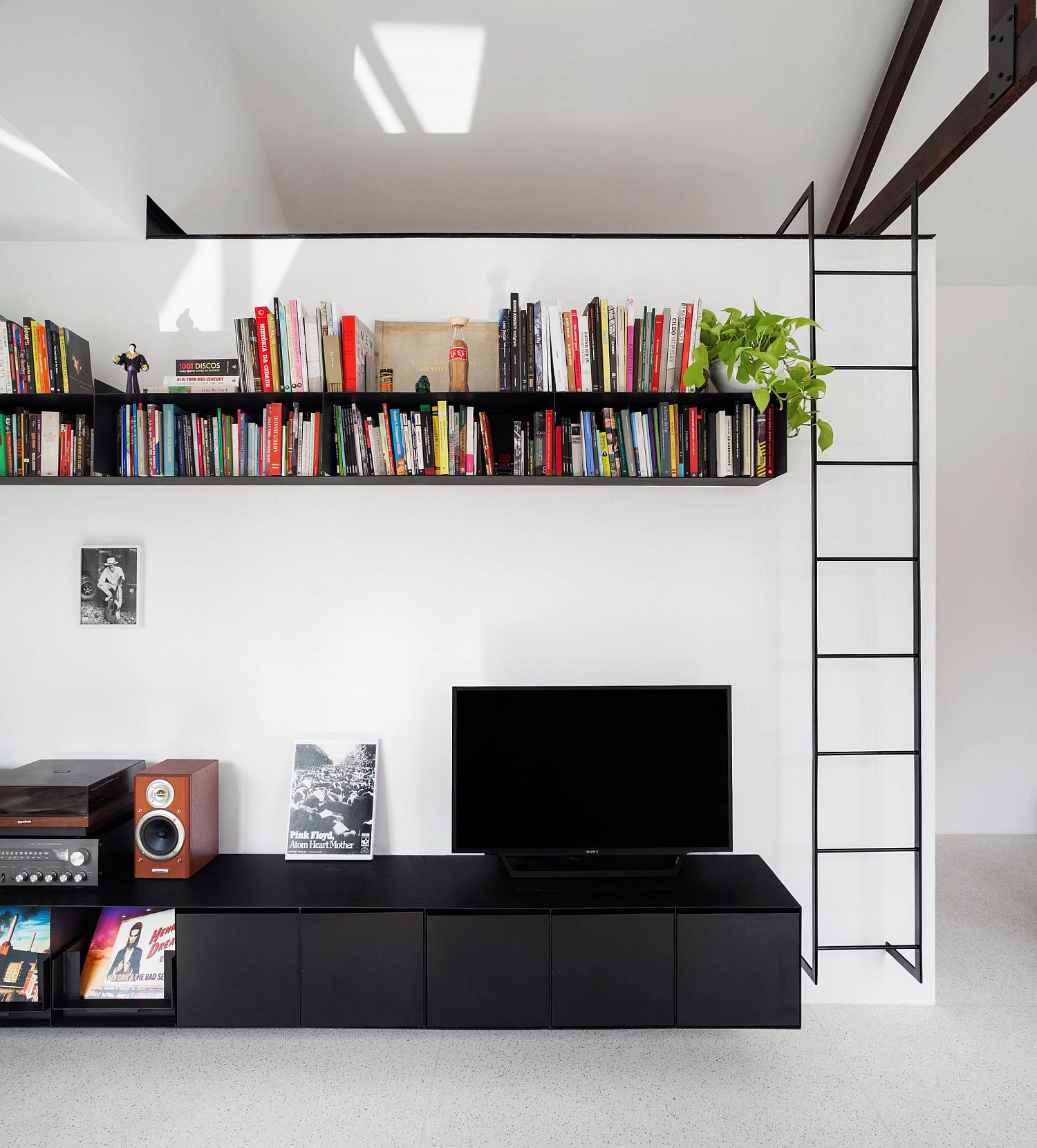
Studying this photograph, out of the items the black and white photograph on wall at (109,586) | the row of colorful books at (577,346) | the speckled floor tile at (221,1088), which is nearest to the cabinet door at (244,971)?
the speckled floor tile at (221,1088)

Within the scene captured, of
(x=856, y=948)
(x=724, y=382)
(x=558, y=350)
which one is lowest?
(x=856, y=948)

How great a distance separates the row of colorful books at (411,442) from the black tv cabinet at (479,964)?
134cm

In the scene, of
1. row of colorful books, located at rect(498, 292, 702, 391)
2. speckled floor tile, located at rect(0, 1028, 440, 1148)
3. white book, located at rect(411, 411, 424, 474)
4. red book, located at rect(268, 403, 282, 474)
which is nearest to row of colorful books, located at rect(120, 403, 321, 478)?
red book, located at rect(268, 403, 282, 474)

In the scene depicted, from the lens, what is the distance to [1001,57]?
2102 millimetres

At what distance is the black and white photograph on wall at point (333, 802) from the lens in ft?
8.34

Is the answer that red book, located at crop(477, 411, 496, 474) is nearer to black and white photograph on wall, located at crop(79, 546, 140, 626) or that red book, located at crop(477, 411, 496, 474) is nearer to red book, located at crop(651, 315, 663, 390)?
red book, located at crop(651, 315, 663, 390)

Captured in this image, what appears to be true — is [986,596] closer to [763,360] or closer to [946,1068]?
[946,1068]

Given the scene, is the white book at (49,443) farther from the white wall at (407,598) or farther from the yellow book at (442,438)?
the yellow book at (442,438)

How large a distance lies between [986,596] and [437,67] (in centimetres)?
382

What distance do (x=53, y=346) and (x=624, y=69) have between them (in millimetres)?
2299

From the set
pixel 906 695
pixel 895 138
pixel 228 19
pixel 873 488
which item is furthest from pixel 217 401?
pixel 895 138

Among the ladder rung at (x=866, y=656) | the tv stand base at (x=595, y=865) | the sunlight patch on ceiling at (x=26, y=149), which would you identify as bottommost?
the tv stand base at (x=595, y=865)

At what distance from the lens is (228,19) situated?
278cm

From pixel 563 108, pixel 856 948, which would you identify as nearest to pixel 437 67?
pixel 563 108
